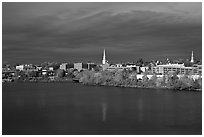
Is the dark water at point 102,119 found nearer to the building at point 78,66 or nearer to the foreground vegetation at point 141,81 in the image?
the foreground vegetation at point 141,81

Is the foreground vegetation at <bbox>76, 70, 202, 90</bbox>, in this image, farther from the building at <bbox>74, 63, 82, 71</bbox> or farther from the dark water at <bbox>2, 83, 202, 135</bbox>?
the building at <bbox>74, 63, 82, 71</bbox>

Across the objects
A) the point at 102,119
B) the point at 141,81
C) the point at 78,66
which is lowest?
the point at 102,119

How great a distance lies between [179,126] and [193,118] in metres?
0.54

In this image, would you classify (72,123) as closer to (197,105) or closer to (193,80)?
(197,105)

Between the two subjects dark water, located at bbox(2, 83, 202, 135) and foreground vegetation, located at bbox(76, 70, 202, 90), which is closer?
dark water, located at bbox(2, 83, 202, 135)

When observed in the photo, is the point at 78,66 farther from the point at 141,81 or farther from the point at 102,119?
the point at 102,119

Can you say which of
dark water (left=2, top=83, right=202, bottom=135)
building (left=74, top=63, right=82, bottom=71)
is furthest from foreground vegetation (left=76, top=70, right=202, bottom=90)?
building (left=74, top=63, right=82, bottom=71)

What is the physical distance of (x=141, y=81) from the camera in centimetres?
931

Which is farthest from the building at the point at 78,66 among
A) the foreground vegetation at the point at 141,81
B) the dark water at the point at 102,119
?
the dark water at the point at 102,119

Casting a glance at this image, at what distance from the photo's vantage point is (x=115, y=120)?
12.0 ft

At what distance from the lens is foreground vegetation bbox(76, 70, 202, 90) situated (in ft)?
25.3

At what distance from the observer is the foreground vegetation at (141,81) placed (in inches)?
304

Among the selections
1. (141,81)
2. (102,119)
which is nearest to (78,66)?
(141,81)

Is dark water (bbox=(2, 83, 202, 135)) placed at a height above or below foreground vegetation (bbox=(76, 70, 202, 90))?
below
